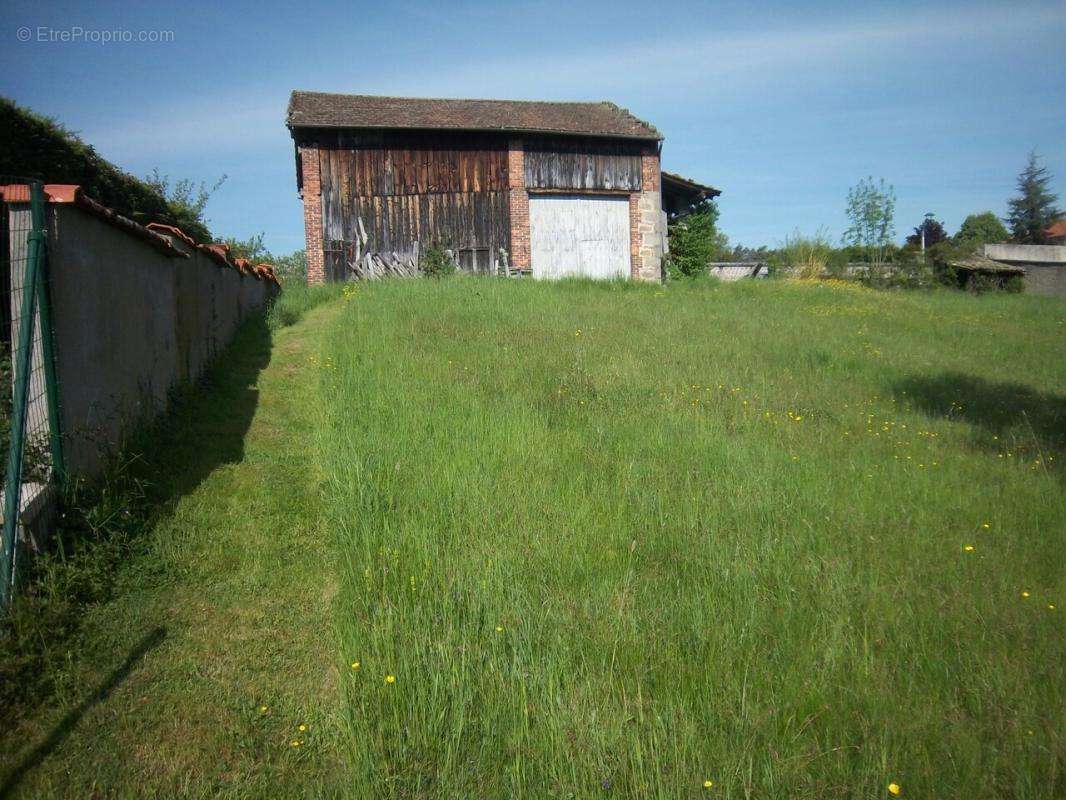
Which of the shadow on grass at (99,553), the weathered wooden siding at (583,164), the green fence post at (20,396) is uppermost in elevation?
the weathered wooden siding at (583,164)

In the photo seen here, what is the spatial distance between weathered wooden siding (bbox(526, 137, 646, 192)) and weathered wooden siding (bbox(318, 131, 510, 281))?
1028 mm

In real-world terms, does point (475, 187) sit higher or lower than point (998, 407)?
higher

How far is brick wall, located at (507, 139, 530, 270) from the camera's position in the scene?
21203 millimetres

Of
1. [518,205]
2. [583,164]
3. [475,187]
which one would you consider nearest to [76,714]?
[475,187]

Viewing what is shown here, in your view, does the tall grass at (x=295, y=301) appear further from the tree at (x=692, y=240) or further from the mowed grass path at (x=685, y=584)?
the tree at (x=692, y=240)

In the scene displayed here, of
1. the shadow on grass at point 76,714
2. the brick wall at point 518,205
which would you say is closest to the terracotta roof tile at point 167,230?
the shadow on grass at point 76,714

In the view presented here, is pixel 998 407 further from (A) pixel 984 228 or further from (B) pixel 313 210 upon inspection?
(A) pixel 984 228

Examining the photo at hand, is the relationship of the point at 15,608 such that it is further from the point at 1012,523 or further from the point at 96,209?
the point at 1012,523

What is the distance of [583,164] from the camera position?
2211 centimetres

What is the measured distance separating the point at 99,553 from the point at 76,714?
1246mm

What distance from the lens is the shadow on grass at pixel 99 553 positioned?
10.6 feet

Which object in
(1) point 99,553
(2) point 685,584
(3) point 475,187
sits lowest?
(2) point 685,584

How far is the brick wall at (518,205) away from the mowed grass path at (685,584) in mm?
12784

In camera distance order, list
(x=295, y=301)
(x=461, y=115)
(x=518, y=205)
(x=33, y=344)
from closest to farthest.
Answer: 1. (x=33, y=344)
2. (x=295, y=301)
3. (x=518, y=205)
4. (x=461, y=115)
